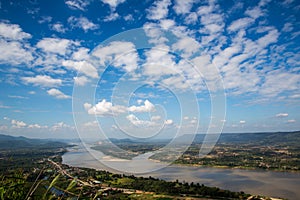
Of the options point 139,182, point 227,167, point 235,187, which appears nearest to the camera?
point 235,187

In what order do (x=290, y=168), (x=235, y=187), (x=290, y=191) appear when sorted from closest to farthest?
(x=290, y=191), (x=235, y=187), (x=290, y=168)

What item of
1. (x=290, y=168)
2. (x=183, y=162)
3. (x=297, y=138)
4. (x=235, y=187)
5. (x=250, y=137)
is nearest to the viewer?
(x=235, y=187)

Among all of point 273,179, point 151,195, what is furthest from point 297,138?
point 151,195

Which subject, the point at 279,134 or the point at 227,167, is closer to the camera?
the point at 227,167

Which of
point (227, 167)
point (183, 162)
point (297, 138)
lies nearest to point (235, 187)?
point (227, 167)

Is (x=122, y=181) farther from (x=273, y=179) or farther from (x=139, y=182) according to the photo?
(x=273, y=179)

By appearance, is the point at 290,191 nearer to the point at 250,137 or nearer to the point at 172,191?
the point at 172,191

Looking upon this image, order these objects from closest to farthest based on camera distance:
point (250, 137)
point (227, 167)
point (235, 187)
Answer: point (235, 187) → point (227, 167) → point (250, 137)

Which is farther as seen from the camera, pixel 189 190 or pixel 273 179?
pixel 273 179
